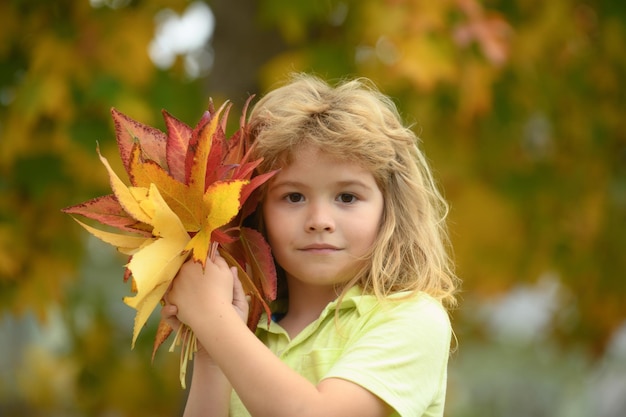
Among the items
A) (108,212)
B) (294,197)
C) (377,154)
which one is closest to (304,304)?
(294,197)

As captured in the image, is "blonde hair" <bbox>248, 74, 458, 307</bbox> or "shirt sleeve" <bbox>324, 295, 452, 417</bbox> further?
"blonde hair" <bbox>248, 74, 458, 307</bbox>

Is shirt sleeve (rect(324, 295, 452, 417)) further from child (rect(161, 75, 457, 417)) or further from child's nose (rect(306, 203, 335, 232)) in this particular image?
child's nose (rect(306, 203, 335, 232))

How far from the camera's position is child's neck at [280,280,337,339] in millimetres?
2070

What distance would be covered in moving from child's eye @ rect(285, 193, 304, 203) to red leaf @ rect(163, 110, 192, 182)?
0.83ft

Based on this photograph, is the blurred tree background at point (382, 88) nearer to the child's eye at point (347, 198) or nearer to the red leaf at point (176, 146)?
the child's eye at point (347, 198)

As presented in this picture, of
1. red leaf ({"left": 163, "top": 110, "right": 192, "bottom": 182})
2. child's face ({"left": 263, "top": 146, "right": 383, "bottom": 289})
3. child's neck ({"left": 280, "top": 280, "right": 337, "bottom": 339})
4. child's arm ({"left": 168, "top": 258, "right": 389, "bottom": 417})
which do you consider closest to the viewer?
child's arm ({"left": 168, "top": 258, "right": 389, "bottom": 417})

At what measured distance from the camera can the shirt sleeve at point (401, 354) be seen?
69.9 inches

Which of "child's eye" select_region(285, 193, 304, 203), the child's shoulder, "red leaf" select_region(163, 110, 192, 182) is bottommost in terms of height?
the child's shoulder

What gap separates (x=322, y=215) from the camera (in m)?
1.90

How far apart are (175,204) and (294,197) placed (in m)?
0.29

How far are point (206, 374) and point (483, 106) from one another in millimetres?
2613

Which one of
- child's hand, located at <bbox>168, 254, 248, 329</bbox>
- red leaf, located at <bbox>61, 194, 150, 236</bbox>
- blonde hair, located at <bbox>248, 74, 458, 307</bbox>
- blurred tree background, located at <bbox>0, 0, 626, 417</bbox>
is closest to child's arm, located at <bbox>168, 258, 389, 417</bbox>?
child's hand, located at <bbox>168, 254, 248, 329</bbox>

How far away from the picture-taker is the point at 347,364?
178cm

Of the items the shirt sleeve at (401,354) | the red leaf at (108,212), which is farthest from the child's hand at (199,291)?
the shirt sleeve at (401,354)
